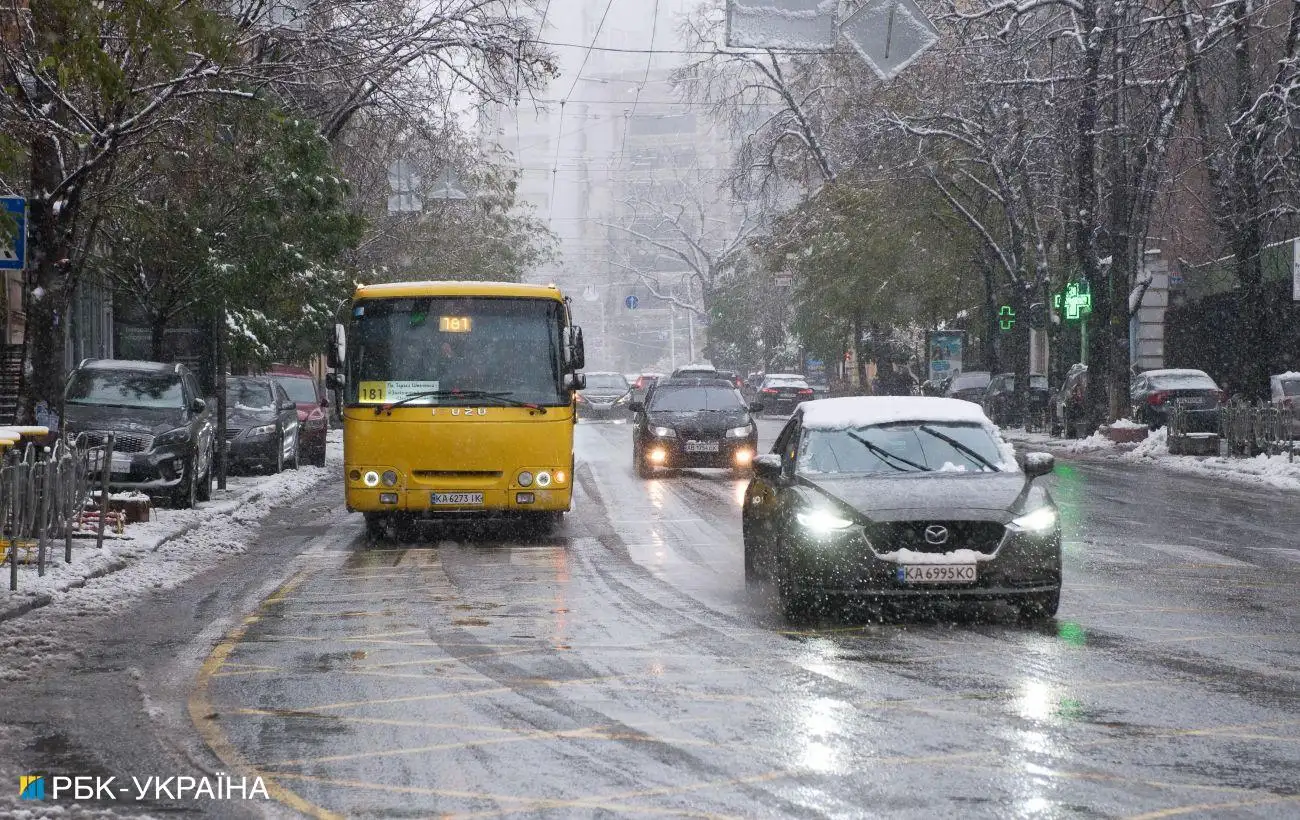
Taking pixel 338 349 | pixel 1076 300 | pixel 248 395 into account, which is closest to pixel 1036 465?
pixel 338 349

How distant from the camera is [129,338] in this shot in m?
39.6

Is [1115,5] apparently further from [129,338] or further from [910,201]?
[129,338]

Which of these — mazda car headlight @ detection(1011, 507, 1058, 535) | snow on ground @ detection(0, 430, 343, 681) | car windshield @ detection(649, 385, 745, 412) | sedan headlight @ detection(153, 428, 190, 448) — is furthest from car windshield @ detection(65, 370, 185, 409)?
mazda car headlight @ detection(1011, 507, 1058, 535)

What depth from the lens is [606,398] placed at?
187 feet

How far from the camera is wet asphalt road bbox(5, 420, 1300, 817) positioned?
627 cm

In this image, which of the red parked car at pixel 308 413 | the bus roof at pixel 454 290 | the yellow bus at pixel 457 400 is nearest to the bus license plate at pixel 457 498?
the yellow bus at pixel 457 400

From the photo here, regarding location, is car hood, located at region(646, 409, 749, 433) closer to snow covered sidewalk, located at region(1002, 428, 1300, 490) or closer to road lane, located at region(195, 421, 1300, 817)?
snow covered sidewalk, located at region(1002, 428, 1300, 490)

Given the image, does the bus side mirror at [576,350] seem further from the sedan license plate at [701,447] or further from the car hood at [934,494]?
the sedan license plate at [701,447]

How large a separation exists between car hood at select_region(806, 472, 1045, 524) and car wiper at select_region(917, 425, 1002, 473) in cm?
21

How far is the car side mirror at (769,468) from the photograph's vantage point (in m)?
12.1

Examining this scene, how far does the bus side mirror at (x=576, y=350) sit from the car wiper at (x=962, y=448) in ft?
18.4

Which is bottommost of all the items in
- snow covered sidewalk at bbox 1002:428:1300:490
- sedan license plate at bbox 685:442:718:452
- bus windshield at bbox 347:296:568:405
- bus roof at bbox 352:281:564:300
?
Result: snow covered sidewalk at bbox 1002:428:1300:490

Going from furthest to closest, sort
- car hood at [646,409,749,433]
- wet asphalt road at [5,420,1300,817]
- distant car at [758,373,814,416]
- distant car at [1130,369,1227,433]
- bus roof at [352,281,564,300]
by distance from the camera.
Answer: distant car at [758,373,814,416]
distant car at [1130,369,1227,433]
car hood at [646,409,749,433]
bus roof at [352,281,564,300]
wet asphalt road at [5,420,1300,817]

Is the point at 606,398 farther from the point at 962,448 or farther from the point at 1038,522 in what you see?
the point at 1038,522
